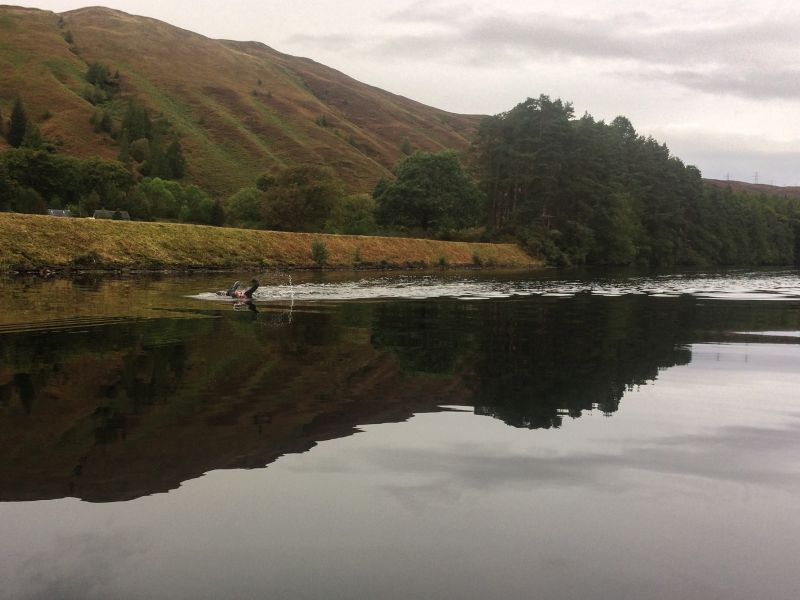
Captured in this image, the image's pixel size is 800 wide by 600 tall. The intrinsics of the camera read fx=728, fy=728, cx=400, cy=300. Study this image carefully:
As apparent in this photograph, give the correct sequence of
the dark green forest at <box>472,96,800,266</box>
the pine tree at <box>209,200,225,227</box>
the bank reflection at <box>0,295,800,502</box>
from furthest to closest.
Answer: the dark green forest at <box>472,96,800,266</box> → the pine tree at <box>209,200,225,227</box> → the bank reflection at <box>0,295,800,502</box>

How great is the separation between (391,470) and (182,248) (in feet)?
192

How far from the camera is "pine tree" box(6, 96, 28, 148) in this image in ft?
487

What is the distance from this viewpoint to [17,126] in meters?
150

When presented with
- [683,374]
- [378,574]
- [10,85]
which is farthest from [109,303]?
[10,85]

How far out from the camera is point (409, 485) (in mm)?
8094

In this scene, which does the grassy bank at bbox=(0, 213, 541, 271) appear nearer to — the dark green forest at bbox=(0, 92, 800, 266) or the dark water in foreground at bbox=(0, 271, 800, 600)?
the dark green forest at bbox=(0, 92, 800, 266)

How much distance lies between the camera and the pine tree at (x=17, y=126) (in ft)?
487

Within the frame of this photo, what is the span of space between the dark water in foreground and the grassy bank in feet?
119

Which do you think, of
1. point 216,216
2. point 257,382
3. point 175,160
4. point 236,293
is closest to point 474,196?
point 216,216

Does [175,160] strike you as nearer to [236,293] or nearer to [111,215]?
[111,215]

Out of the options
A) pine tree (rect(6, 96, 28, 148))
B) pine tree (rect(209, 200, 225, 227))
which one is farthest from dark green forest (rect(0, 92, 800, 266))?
pine tree (rect(6, 96, 28, 148))

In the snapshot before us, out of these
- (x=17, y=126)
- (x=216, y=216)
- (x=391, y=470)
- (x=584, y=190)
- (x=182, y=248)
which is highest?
(x=17, y=126)

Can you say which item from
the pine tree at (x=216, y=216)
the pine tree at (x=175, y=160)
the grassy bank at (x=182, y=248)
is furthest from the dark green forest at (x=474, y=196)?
the pine tree at (x=175, y=160)

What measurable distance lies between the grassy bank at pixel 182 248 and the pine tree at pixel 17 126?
98.1 meters
